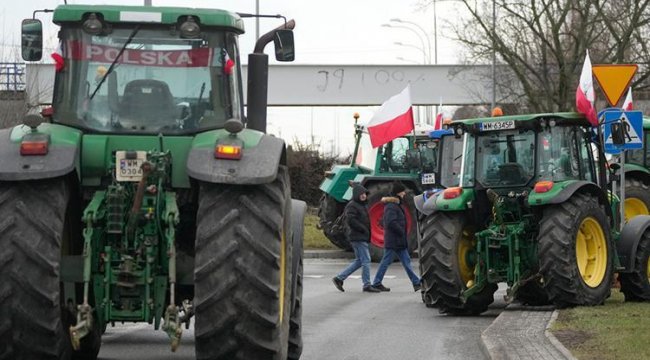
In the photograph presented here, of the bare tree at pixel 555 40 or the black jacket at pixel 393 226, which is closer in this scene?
the black jacket at pixel 393 226

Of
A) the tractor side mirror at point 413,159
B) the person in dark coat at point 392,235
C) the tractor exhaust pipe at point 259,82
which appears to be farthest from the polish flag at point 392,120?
the tractor exhaust pipe at point 259,82

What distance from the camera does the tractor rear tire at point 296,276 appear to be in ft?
35.8

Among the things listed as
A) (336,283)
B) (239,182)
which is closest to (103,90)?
(239,182)

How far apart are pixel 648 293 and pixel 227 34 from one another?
30.4ft

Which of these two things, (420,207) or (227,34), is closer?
(227,34)

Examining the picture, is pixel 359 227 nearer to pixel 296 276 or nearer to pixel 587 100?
pixel 587 100

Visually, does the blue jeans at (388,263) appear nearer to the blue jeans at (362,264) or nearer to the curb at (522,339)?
the blue jeans at (362,264)

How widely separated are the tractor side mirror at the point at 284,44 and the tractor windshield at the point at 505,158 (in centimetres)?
697

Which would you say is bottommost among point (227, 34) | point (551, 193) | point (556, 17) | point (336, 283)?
point (336, 283)

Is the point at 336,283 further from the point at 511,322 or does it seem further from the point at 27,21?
the point at 27,21

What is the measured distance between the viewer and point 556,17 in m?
43.8

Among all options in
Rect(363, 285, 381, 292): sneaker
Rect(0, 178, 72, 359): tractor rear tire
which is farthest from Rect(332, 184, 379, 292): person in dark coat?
Rect(0, 178, 72, 359): tractor rear tire

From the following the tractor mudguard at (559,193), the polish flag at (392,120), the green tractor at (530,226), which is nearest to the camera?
the tractor mudguard at (559,193)

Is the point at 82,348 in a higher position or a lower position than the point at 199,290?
lower
